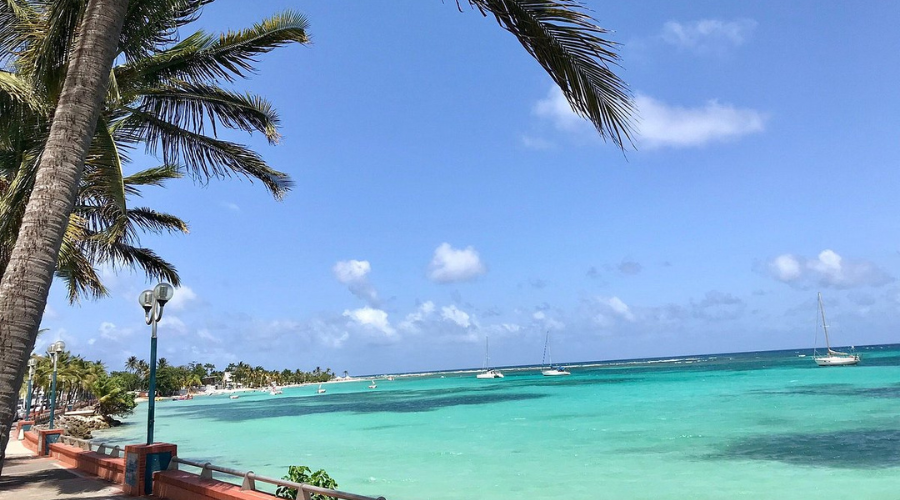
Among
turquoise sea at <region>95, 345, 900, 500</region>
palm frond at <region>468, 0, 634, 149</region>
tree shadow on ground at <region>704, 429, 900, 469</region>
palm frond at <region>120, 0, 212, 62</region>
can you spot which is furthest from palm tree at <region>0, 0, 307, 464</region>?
tree shadow on ground at <region>704, 429, 900, 469</region>

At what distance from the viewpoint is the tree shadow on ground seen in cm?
2142

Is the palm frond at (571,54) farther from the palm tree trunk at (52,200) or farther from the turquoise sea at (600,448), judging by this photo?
the turquoise sea at (600,448)

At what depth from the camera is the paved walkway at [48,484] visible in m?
9.45

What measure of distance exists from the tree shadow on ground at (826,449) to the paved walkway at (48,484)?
21.3 meters

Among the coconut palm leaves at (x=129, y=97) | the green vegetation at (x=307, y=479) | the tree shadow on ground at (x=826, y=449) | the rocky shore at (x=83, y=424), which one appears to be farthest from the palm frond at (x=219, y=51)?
the rocky shore at (x=83, y=424)

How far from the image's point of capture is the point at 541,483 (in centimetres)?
1973

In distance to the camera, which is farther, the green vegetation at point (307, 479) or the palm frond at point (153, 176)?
the palm frond at point (153, 176)

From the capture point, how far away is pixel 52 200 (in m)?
4.35

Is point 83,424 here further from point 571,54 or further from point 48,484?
point 571,54

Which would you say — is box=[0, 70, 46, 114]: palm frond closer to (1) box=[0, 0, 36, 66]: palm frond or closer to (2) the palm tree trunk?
Answer: (1) box=[0, 0, 36, 66]: palm frond

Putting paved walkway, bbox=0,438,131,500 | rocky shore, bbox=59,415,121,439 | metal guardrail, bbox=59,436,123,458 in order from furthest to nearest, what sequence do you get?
1. rocky shore, bbox=59,415,121,439
2. metal guardrail, bbox=59,436,123,458
3. paved walkway, bbox=0,438,131,500

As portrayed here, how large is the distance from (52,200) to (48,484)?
356 inches

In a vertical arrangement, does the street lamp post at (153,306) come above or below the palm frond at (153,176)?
below

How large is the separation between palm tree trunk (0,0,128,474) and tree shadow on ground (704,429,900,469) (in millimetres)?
24209
